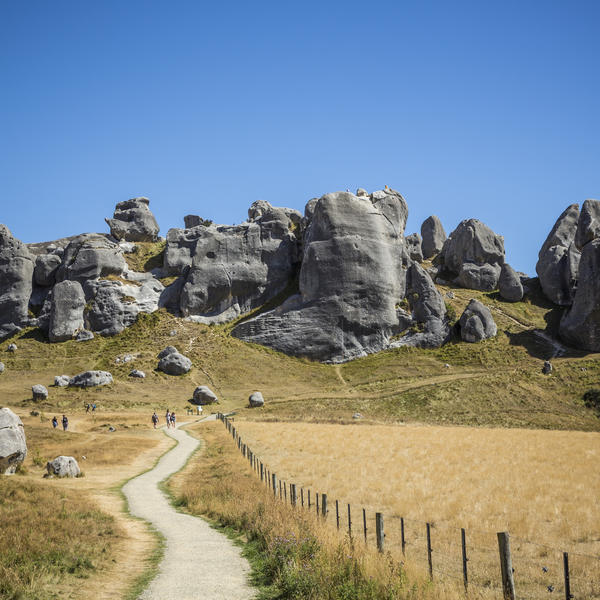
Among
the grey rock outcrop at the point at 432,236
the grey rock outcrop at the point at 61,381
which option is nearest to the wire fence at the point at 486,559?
the grey rock outcrop at the point at 61,381

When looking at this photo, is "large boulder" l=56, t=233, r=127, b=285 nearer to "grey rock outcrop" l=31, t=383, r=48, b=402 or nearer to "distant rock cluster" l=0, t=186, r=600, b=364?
"distant rock cluster" l=0, t=186, r=600, b=364

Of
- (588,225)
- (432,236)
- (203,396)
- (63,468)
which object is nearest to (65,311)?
(203,396)

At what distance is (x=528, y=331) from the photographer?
300 ft

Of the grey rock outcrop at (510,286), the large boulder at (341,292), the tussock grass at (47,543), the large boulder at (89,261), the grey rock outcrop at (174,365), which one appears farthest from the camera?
the grey rock outcrop at (510,286)

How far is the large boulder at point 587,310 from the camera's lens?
8275 centimetres

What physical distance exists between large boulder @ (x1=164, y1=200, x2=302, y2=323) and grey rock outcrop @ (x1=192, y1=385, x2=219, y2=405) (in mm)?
28714

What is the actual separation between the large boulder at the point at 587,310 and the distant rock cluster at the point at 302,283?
17 cm

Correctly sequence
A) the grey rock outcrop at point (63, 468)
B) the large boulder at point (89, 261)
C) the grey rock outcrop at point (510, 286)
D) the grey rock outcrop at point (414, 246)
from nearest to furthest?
the grey rock outcrop at point (63, 468)
the large boulder at point (89, 261)
the grey rock outcrop at point (510, 286)
the grey rock outcrop at point (414, 246)

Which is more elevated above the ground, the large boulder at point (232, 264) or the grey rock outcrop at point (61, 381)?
the large boulder at point (232, 264)

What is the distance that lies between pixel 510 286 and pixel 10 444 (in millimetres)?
95470

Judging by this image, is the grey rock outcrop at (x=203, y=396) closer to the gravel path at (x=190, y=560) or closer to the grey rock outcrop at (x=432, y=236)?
the gravel path at (x=190, y=560)

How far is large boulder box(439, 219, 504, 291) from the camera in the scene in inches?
4437

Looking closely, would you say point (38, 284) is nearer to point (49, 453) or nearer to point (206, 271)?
point (206, 271)

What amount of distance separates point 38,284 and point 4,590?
10398 cm
